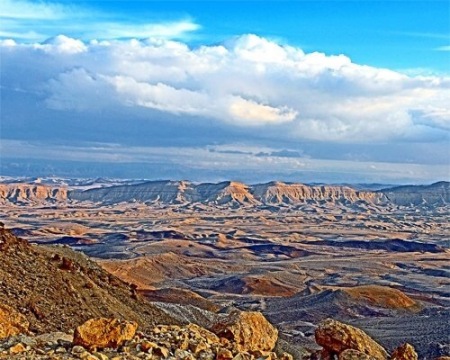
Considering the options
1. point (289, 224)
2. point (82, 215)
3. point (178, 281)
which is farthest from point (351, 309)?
point (82, 215)

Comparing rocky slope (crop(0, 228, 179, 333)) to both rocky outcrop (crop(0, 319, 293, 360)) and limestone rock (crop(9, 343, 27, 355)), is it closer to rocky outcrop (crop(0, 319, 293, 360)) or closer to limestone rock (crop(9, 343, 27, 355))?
rocky outcrop (crop(0, 319, 293, 360))

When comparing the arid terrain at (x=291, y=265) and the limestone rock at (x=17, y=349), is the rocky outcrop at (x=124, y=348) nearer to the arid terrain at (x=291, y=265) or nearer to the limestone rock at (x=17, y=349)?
the limestone rock at (x=17, y=349)

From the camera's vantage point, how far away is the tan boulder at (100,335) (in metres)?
11.8

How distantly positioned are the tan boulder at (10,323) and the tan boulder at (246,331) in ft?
15.4

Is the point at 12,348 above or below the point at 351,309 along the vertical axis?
above

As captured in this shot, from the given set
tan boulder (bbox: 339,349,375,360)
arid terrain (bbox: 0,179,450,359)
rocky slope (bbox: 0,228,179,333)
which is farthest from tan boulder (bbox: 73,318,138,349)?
arid terrain (bbox: 0,179,450,359)

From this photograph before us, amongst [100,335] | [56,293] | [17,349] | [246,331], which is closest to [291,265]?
[56,293]

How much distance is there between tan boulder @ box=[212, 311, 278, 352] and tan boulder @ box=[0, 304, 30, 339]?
4.71m

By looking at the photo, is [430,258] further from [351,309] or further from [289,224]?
[289,224]

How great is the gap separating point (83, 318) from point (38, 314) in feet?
6.51

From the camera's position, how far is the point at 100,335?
38.9 feet

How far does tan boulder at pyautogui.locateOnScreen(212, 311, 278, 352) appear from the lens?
16000 mm

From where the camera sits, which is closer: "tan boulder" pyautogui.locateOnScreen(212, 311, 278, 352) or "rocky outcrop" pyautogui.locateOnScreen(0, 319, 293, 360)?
"rocky outcrop" pyautogui.locateOnScreen(0, 319, 293, 360)

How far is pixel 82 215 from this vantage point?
193 m
